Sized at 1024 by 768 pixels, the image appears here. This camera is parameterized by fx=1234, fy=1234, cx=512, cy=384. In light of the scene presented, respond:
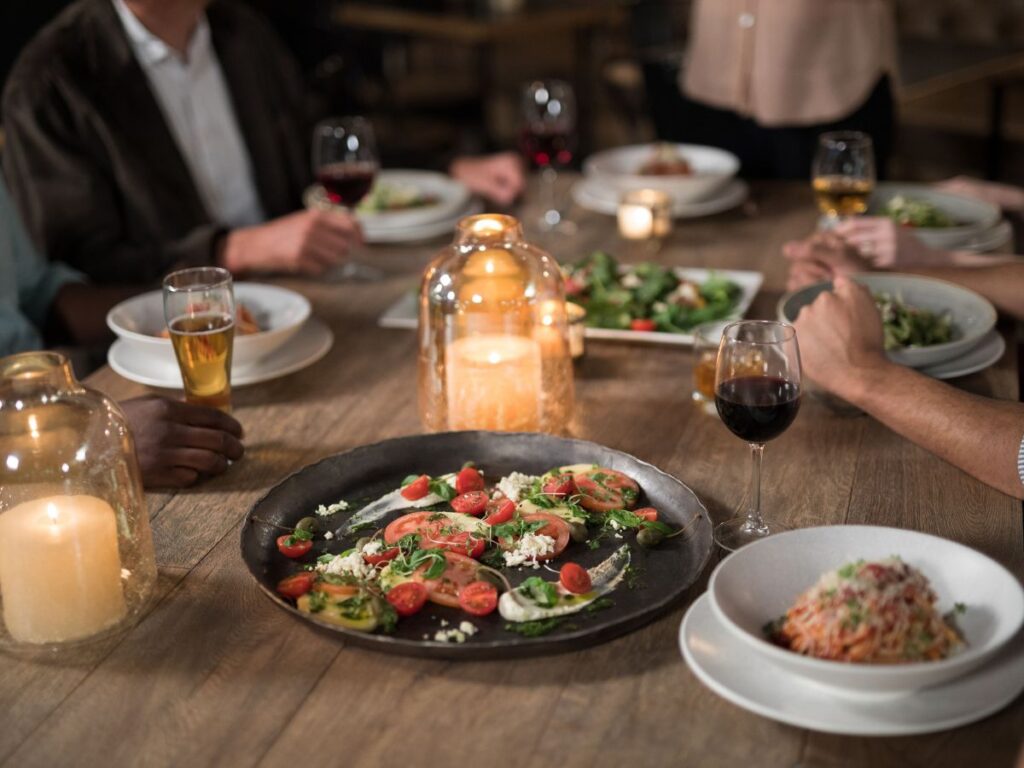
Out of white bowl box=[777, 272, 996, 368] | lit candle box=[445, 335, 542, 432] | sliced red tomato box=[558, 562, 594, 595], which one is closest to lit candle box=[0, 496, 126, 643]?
sliced red tomato box=[558, 562, 594, 595]

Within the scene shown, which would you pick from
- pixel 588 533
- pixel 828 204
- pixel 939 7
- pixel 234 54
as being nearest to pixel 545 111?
pixel 828 204

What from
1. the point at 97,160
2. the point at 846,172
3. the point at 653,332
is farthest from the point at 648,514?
the point at 97,160

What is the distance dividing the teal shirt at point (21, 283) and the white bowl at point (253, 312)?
31 centimetres

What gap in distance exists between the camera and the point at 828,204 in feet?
7.95

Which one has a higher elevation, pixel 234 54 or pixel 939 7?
pixel 234 54

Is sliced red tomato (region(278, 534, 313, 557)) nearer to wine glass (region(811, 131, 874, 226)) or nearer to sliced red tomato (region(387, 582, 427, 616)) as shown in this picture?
sliced red tomato (region(387, 582, 427, 616))

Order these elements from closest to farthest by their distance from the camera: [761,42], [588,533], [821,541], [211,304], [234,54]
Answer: [821,541] → [588,533] → [211,304] → [234,54] → [761,42]

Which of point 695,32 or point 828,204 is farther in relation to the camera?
point 695,32

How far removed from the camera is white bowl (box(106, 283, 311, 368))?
1.92 m

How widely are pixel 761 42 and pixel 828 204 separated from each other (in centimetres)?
132

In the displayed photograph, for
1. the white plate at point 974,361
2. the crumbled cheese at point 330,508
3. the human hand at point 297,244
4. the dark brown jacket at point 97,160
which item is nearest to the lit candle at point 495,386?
the crumbled cheese at point 330,508

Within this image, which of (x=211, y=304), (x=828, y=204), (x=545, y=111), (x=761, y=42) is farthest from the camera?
(x=761, y=42)

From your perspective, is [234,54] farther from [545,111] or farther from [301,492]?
[301,492]

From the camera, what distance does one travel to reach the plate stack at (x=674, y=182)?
2734 mm
